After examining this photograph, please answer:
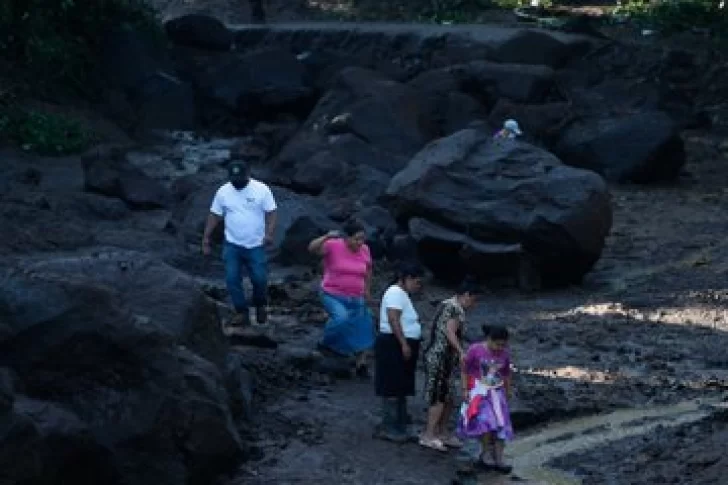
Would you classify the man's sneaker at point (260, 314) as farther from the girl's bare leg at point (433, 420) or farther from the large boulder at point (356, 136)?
the large boulder at point (356, 136)

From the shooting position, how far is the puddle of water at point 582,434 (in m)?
10.7

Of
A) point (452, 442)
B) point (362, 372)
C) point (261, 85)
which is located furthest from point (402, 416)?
point (261, 85)

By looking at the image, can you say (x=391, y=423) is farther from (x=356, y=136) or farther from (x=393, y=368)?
(x=356, y=136)

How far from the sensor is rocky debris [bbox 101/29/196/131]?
30.1 m

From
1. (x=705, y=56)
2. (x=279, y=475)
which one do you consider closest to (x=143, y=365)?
(x=279, y=475)

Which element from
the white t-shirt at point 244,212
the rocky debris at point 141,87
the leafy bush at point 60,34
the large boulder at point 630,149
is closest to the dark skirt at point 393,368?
the white t-shirt at point 244,212

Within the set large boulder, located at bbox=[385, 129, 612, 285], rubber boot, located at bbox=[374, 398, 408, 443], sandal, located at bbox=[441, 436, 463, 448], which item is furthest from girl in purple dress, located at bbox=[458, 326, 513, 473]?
large boulder, located at bbox=[385, 129, 612, 285]

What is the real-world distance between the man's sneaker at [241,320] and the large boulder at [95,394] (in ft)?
15.2

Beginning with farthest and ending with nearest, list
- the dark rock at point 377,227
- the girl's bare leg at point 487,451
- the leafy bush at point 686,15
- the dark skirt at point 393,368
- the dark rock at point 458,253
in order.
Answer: the leafy bush at point 686,15 < the dark rock at point 377,227 < the dark rock at point 458,253 < the dark skirt at point 393,368 < the girl's bare leg at point 487,451

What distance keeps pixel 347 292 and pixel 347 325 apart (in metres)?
0.34

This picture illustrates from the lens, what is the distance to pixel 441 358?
10469 millimetres

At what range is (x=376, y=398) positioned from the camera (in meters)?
12.0

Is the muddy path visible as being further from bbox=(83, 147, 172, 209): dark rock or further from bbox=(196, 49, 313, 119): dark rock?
bbox=(196, 49, 313, 119): dark rock

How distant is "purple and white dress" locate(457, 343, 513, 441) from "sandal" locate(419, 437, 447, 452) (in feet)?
1.68
